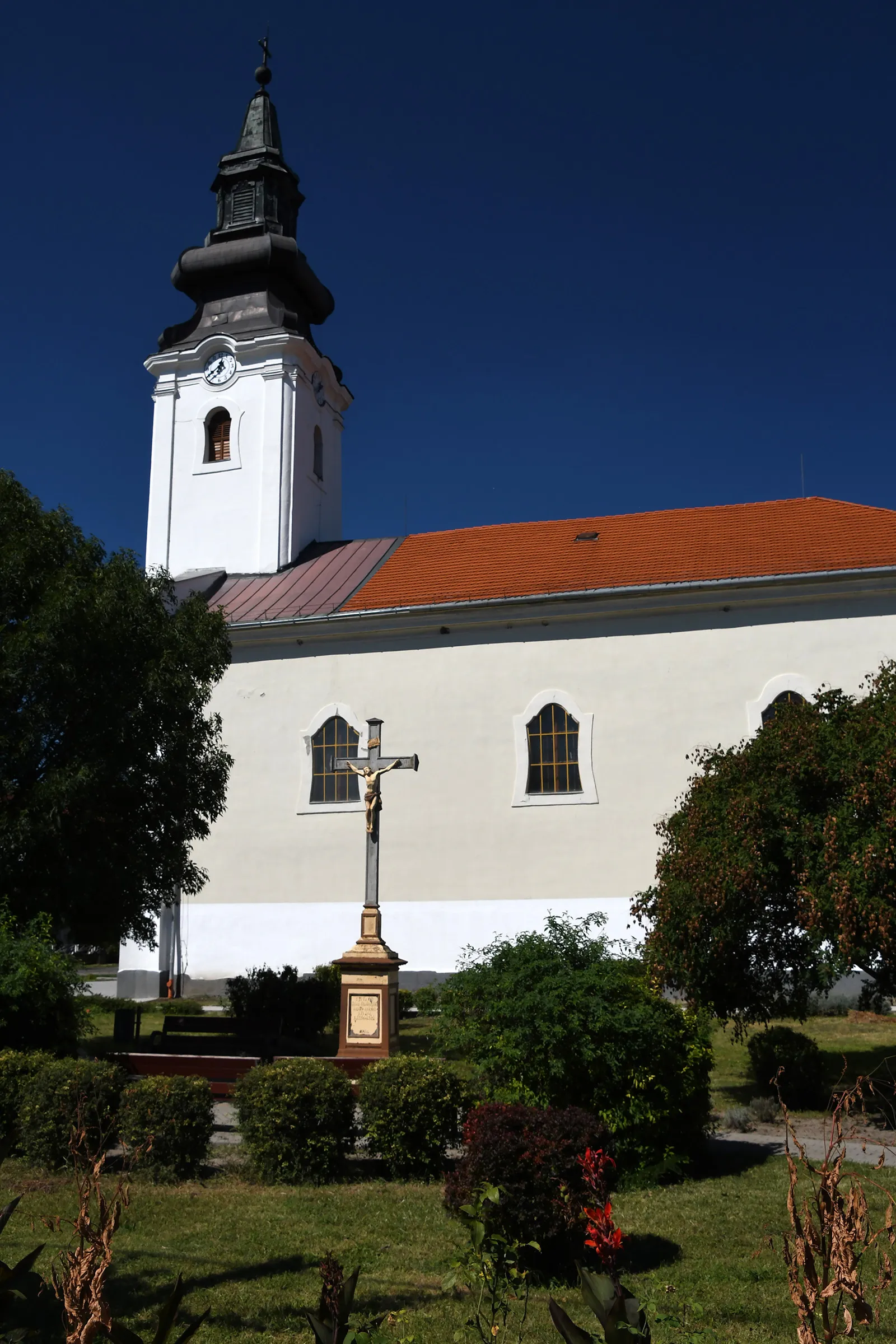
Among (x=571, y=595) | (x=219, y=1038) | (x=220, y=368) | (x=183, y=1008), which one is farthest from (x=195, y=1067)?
(x=220, y=368)

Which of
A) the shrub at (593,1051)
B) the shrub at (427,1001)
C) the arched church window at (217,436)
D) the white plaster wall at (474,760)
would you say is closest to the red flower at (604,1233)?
the shrub at (593,1051)

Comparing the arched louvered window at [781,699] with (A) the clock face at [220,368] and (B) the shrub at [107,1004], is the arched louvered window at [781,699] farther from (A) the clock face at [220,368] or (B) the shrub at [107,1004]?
(A) the clock face at [220,368]

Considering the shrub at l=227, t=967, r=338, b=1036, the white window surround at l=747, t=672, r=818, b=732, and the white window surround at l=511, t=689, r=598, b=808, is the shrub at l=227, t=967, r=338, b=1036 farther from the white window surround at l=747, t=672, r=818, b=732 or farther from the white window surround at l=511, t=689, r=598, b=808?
the white window surround at l=747, t=672, r=818, b=732

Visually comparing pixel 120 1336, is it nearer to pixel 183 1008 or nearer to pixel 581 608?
pixel 183 1008

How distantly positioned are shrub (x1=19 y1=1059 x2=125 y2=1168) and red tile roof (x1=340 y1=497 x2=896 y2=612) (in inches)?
577

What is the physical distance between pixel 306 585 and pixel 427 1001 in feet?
39.3

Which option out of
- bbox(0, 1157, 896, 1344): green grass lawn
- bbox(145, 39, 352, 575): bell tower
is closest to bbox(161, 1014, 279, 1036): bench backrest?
bbox(0, 1157, 896, 1344): green grass lawn

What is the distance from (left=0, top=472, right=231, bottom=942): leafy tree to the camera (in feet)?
43.6

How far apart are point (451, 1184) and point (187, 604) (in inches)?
431

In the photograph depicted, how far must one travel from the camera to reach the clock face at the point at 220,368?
27312mm

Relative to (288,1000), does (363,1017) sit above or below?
above

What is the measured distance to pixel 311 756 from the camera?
22828 mm

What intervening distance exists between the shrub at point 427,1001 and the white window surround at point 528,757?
3.97m

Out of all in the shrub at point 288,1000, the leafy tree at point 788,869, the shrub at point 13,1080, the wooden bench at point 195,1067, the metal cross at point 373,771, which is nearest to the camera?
the shrub at point 13,1080
